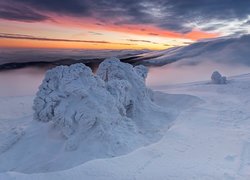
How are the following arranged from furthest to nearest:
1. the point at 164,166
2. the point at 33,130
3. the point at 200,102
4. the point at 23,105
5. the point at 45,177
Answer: the point at 23,105, the point at 200,102, the point at 33,130, the point at 164,166, the point at 45,177

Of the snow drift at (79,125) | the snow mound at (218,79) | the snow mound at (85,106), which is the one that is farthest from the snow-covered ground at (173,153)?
the snow mound at (218,79)

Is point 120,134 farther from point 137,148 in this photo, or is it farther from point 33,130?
point 33,130

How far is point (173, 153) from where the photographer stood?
8.24 meters

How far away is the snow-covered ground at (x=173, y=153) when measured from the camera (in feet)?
22.6

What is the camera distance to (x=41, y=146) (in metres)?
9.19

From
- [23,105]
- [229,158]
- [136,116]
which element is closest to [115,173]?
[229,158]

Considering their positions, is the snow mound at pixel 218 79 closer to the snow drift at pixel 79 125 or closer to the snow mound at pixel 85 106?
the snow drift at pixel 79 125

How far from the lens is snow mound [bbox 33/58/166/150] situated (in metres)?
8.54

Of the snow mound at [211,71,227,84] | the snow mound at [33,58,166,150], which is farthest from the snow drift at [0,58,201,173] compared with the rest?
the snow mound at [211,71,227,84]

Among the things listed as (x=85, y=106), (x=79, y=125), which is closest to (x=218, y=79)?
(x=85, y=106)

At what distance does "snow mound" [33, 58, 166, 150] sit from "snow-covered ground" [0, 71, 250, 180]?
2.09ft

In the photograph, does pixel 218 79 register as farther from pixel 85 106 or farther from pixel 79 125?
pixel 79 125

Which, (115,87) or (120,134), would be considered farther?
(115,87)

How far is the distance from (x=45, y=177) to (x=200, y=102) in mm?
9574
